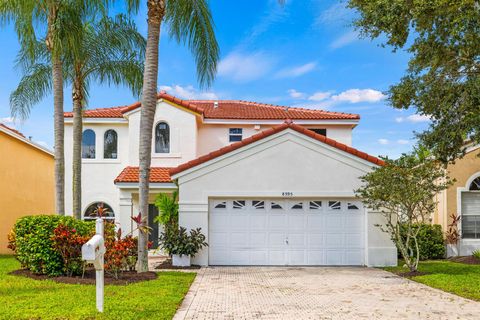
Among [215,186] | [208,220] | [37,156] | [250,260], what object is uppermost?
[37,156]

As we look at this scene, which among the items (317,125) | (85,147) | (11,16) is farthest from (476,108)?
(85,147)

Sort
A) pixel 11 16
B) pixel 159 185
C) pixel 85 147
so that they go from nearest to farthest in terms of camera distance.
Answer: pixel 11 16 < pixel 159 185 < pixel 85 147

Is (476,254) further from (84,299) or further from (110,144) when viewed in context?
(110,144)

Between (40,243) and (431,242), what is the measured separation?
14.8m

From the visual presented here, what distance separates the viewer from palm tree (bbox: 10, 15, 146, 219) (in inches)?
744

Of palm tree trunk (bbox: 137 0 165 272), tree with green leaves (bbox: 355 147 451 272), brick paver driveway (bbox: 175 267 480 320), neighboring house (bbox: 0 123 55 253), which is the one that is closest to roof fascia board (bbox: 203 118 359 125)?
neighboring house (bbox: 0 123 55 253)

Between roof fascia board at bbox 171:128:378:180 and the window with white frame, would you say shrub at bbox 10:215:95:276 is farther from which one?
the window with white frame

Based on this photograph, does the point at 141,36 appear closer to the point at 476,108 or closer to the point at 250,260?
the point at 250,260

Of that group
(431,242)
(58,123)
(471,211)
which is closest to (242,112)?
(58,123)

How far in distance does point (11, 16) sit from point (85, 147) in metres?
8.78

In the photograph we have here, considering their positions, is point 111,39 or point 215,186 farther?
point 111,39

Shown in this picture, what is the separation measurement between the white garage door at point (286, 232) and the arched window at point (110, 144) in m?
8.87

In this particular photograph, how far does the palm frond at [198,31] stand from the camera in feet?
51.5

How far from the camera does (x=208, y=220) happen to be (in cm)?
1695
